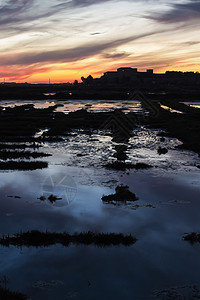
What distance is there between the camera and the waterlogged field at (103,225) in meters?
9.74

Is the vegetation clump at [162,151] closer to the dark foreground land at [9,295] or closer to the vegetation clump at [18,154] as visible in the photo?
the vegetation clump at [18,154]

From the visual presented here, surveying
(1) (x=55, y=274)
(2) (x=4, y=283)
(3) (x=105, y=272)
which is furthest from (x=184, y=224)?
(2) (x=4, y=283)

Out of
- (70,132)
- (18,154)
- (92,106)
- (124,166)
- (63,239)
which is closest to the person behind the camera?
(63,239)

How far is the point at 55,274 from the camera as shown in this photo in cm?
1029

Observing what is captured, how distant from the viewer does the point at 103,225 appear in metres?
13.8

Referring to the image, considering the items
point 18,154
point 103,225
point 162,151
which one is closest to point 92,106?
point 162,151

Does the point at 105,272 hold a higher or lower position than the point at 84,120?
lower

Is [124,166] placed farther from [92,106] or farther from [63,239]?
[92,106]

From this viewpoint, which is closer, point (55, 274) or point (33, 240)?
point (55, 274)

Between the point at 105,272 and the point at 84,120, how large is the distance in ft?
146

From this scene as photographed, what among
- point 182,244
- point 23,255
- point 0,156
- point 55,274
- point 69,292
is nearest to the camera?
point 69,292

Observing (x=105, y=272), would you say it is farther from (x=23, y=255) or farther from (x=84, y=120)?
(x=84, y=120)

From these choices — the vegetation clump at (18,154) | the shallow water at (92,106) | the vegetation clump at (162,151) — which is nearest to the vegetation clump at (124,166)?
the vegetation clump at (162,151)

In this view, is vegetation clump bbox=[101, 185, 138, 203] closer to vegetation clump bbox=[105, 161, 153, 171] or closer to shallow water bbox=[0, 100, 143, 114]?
vegetation clump bbox=[105, 161, 153, 171]
